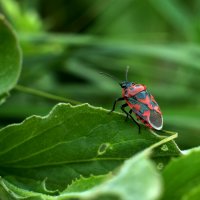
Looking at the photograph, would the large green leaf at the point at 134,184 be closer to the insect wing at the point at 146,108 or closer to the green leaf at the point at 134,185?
the green leaf at the point at 134,185

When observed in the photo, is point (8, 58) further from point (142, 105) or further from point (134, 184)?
point (134, 184)

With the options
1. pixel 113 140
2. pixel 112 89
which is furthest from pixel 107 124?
pixel 112 89

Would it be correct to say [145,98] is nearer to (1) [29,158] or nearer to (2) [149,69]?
(1) [29,158]

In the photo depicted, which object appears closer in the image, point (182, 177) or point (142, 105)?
point (182, 177)

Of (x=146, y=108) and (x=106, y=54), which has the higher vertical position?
(x=146, y=108)

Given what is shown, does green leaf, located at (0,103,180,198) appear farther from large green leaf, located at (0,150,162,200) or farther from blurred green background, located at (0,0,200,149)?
blurred green background, located at (0,0,200,149)

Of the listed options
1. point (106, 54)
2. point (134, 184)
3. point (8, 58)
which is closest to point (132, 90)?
point (8, 58)
